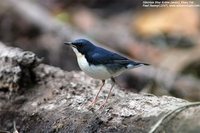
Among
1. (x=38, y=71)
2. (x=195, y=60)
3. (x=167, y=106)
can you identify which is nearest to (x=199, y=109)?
(x=167, y=106)

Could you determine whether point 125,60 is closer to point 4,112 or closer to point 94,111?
point 94,111

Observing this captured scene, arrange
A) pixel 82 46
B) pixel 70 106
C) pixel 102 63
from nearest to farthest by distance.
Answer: pixel 70 106
pixel 102 63
pixel 82 46

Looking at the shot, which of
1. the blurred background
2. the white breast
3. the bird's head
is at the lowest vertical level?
the blurred background

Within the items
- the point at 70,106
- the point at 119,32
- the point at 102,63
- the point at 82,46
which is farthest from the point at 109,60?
the point at 119,32

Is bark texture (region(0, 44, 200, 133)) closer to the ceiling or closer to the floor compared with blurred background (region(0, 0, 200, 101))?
closer to the ceiling

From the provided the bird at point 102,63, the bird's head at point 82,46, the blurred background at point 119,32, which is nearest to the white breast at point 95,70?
the bird at point 102,63

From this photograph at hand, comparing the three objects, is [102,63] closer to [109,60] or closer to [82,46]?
[109,60]

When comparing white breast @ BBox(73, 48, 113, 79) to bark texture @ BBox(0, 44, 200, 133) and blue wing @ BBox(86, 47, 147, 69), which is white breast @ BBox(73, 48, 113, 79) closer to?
blue wing @ BBox(86, 47, 147, 69)

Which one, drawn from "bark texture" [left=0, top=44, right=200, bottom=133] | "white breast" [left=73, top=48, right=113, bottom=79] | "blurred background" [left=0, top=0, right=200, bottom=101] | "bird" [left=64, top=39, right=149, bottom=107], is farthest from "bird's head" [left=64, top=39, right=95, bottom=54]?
"blurred background" [left=0, top=0, right=200, bottom=101]

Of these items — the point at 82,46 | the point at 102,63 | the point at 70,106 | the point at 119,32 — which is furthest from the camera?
the point at 119,32
